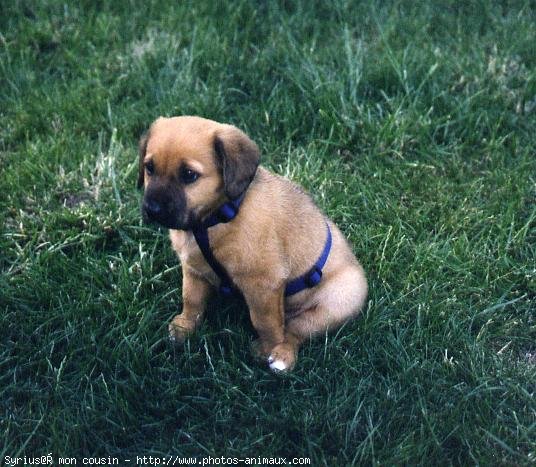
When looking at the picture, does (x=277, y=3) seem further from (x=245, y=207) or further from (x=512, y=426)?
(x=512, y=426)

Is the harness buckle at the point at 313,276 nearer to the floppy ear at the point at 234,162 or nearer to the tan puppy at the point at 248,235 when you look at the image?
the tan puppy at the point at 248,235

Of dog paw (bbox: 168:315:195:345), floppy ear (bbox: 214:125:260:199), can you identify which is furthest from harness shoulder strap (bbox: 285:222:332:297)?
floppy ear (bbox: 214:125:260:199)

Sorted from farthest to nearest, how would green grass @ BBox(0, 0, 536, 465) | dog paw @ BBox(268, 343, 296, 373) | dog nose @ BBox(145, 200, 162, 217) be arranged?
dog paw @ BBox(268, 343, 296, 373) → green grass @ BBox(0, 0, 536, 465) → dog nose @ BBox(145, 200, 162, 217)

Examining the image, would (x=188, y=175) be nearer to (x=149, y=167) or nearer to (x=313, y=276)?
(x=149, y=167)

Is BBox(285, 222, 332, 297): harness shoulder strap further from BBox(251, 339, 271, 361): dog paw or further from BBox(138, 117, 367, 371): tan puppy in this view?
BBox(251, 339, 271, 361): dog paw

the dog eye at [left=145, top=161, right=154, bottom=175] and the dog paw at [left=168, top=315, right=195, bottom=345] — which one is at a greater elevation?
the dog eye at [left=145, top=161, right=154, bottom=175]

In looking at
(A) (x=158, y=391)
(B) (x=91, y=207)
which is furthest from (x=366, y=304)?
(B) (x=91, y=207)

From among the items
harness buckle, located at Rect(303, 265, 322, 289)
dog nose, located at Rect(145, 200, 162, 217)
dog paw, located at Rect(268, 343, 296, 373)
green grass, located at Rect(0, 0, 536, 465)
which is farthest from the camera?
harness buckle, located at Rect(303, 265, 322, 289)

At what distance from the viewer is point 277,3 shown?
233 inches

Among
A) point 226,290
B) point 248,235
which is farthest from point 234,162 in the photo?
point 226,290

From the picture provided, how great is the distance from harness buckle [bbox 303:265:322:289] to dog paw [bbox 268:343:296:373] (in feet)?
1.05

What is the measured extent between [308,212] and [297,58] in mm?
2068

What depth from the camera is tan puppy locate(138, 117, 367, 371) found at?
10.1 ft

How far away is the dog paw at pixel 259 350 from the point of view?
348cm
